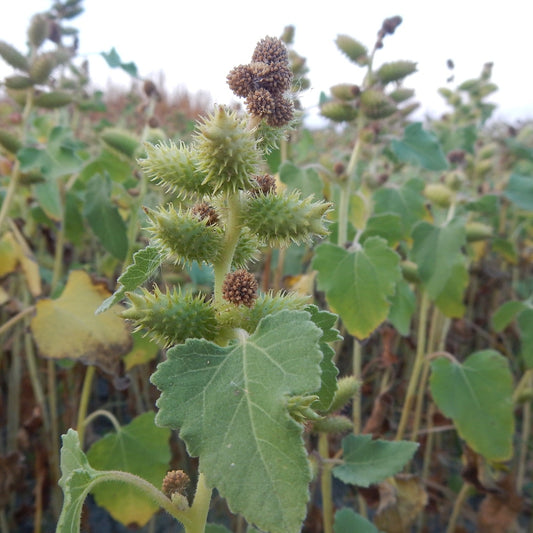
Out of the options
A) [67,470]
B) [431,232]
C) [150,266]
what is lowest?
[67,470]

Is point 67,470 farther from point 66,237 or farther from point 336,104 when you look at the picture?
point 66,237

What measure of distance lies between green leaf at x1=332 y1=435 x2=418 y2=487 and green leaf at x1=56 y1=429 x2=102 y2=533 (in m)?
0.64

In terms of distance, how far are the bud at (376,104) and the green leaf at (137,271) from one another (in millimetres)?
1206

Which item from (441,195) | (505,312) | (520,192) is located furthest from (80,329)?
(520,192)

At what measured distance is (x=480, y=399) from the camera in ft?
5.90

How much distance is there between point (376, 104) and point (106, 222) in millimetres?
1030

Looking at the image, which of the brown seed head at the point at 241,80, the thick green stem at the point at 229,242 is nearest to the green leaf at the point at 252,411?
the thick green stem at the point at 229,242

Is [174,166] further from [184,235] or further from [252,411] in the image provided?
[252,411]

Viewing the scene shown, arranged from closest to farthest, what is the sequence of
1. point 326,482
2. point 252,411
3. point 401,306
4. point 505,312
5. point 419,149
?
point 252,411 < point 326,482 < point 401,306 < point 419,149 < point 505,312

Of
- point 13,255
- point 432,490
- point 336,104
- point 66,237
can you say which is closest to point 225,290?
point 336,104

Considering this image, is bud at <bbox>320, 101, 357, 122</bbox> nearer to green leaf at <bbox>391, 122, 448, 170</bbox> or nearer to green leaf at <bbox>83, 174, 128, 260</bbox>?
green leaf at <bbox>391, 122, 448, 170</bbox>

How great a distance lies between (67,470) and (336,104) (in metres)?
1.48

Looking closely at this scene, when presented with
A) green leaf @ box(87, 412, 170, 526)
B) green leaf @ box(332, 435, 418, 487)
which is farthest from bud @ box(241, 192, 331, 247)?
green leaf @ box(87, 412, 170, 526)

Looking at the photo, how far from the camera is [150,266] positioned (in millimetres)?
815
